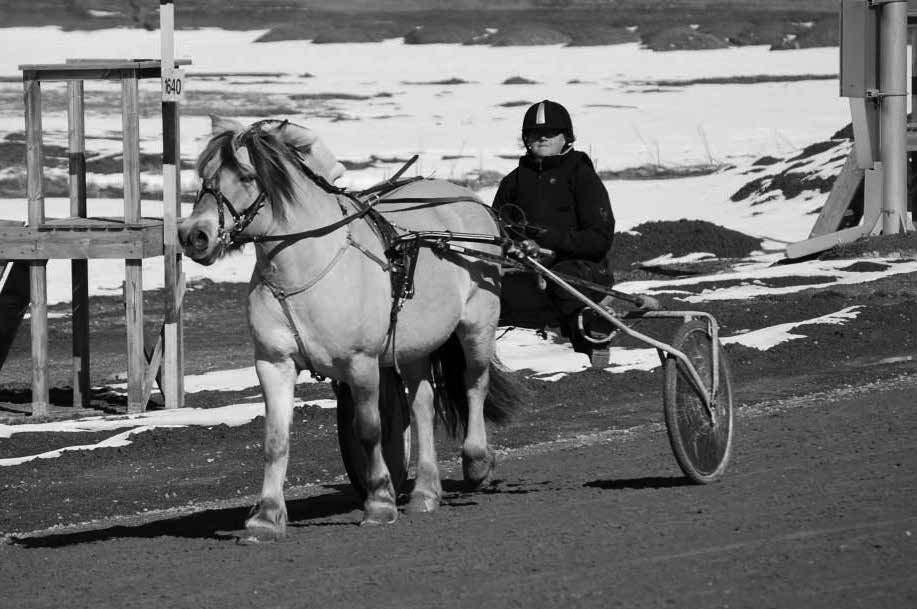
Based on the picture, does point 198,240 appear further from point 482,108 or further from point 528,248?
point 482,108

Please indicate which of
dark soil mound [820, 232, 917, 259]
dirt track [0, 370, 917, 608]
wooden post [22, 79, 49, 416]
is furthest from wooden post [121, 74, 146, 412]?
dark soil mound [820, 232, 917, 259]

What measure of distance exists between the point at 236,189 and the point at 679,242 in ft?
52.0

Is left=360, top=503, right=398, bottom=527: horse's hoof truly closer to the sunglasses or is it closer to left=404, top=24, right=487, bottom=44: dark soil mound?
the sunglasses

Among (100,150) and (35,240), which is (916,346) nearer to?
(35,240)

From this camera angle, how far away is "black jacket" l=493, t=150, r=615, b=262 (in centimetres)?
917

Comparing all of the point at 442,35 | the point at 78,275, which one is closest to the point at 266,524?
the point at 78,275

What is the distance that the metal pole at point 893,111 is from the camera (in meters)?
20.3

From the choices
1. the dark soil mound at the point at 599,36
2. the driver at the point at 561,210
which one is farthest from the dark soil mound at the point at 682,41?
the driver at the point at 561,210

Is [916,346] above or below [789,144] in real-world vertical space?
below

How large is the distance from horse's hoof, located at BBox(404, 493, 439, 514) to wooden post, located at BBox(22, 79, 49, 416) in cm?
603

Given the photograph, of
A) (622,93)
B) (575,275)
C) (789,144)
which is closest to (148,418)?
(575,275)

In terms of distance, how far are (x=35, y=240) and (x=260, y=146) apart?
6.66m

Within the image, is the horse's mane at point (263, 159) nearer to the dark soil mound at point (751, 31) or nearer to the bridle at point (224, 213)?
the bridle at point (224, 213)

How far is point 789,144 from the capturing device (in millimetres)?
33906
